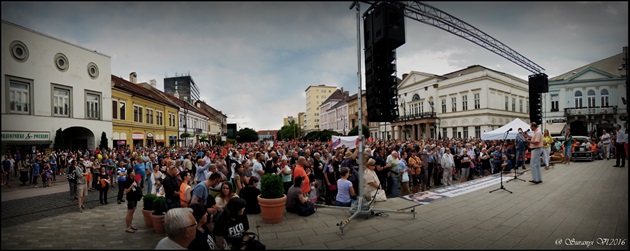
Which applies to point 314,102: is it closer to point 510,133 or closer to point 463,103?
point 463,103

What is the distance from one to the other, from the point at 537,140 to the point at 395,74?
17.7 ft

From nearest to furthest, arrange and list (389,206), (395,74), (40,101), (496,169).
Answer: (40,101) < (395,74) < (389,206) < (496,169)

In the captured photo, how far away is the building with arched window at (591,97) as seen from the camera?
4156 millimetres

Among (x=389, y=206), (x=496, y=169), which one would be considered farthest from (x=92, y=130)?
(x=496, y=169)

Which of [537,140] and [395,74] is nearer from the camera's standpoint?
[395,74]

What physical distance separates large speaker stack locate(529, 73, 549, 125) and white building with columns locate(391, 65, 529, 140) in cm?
2314

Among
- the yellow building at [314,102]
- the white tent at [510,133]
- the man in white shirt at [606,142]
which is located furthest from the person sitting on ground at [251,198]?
the yellow building at [314,102]

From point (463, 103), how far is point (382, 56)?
45.2 metres

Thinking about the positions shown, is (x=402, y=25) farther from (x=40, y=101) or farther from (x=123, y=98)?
(x=123, y=98)

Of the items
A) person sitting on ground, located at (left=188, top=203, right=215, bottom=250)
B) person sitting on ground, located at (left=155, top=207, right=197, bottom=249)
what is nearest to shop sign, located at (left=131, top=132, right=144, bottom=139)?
person sitting on ground, located at (left=188, top=203, right=215, bottom=250)

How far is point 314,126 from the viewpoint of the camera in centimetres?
12225

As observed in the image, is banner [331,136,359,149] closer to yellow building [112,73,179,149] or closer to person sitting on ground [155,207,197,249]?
person sitting on ground [155,207,197,249]

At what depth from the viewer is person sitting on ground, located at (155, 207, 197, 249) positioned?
2.96m

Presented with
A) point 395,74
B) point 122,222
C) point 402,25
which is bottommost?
point 122,222
